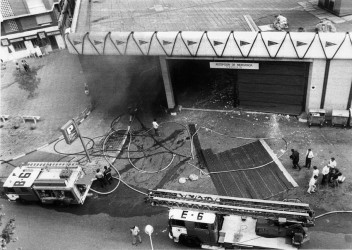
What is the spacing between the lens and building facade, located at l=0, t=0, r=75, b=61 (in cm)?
3759

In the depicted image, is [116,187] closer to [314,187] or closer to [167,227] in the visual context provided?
[167,227]

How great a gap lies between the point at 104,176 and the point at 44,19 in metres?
25.3

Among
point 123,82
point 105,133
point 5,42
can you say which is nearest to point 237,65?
point 105,133

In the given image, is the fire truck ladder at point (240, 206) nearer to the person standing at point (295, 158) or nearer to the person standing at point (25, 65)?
the person standing at point (295, 158)

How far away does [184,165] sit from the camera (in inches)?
887

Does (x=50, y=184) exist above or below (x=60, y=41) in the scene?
above

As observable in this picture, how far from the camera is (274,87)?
24.9 meters

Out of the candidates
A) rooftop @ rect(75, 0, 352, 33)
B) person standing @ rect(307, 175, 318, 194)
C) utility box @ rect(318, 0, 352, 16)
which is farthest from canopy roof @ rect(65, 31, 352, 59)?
person standing @ rect(307, 175, 318, 194)

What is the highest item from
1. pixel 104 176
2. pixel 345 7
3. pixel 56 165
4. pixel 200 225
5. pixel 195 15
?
pixel 345 7

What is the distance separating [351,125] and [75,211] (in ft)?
59.8

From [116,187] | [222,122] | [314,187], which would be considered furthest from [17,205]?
[314,187]

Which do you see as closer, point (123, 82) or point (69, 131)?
point (69, 131)

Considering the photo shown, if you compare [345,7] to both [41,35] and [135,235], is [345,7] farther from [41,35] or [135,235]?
[41,35]

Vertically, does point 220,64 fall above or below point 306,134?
above
